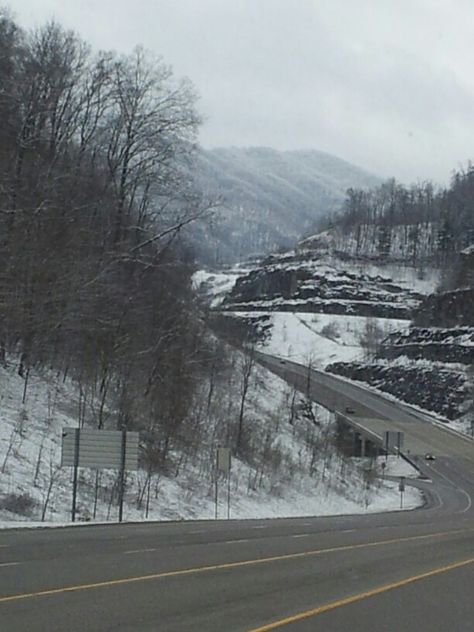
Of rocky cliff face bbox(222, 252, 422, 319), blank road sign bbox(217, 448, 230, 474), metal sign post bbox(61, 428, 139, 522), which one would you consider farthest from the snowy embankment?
rocky cliff face bbox(222, 252, 422, 319)

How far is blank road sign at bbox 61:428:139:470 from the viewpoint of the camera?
2738 cm

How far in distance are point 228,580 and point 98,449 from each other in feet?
47.8

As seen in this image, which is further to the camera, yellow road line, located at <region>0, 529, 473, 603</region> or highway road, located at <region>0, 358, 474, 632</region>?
yellow road line, located at <region>0, 529, 473, 603</region>

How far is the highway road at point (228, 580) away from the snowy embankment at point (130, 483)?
3460mm

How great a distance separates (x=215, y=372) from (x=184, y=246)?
39.4 feet

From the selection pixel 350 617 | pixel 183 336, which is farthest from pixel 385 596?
pixel 183 336

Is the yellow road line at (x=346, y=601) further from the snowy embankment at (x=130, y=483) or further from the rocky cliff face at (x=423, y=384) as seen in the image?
the rocky cliff face at (x=423, y=384)

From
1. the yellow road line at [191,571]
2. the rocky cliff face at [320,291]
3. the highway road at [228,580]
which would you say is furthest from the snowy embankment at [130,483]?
the rocky cliff face at [320,291]

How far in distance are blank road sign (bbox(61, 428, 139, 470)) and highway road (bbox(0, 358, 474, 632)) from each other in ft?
8.37

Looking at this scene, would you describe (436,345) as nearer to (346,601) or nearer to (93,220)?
(93,220)


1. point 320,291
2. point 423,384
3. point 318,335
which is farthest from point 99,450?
point 320,291

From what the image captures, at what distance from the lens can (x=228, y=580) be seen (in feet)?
45.1

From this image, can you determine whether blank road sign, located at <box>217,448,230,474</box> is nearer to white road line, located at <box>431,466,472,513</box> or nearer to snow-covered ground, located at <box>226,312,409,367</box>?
white road line, located at <box>431,466,472,513</box>

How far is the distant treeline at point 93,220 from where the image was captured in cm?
3675
